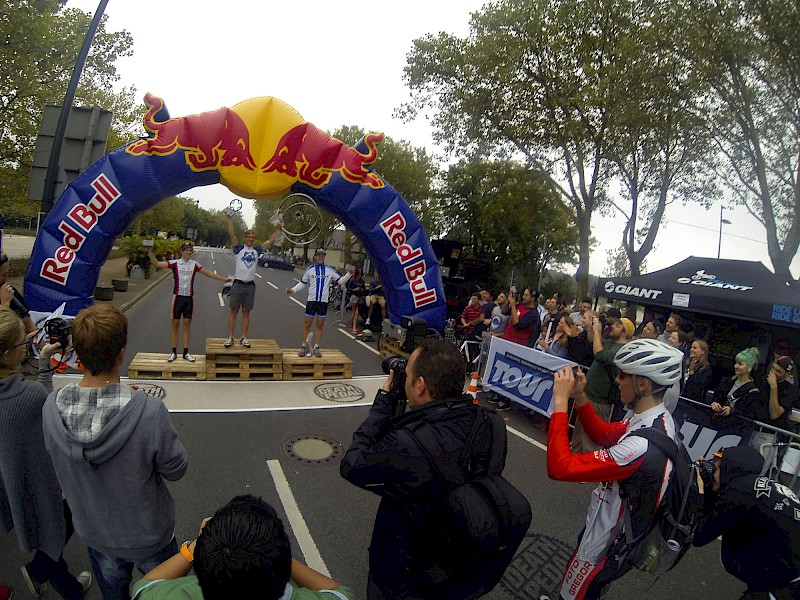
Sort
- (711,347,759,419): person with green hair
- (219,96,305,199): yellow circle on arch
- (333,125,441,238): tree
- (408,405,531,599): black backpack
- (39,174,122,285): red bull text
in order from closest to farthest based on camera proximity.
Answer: (408,405,531,599): black backpack < (711,347,759,419): person with green hair < (39,174,122,285): red bull text < (219,96,305,199): yellow circle on arch < (333,125,441,238): tree

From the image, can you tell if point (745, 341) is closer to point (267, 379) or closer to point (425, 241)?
point (425, 241)

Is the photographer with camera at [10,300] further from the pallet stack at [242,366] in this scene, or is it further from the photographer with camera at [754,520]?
the photographer with camera at [754,520]

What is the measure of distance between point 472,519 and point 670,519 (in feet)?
3.85

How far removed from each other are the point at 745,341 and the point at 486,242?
17527 millimetres

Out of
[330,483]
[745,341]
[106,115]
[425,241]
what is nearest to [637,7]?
[745,341]

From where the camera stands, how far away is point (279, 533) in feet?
3.85

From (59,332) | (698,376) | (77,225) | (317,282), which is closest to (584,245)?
(698,376)

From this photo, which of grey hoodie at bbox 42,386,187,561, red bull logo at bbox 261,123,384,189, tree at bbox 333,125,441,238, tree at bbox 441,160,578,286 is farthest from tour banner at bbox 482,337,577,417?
tree at bbox 333,125,441,238

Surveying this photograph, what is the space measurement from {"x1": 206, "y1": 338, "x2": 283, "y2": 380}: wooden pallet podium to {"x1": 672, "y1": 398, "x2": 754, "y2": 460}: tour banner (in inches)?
224

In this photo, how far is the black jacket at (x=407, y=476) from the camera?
161cm

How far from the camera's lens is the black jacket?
161 centimetres

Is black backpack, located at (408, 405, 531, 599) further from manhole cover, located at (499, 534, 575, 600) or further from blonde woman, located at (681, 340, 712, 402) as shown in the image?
blonde woman, located at (681, 340, 712, 402)

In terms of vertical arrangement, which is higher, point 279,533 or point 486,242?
point 486,242

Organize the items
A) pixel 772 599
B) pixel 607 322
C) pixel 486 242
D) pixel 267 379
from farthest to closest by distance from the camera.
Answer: pixel 486 242 → pixel 607 322 → pixel 267 379 → pixel 772 599
